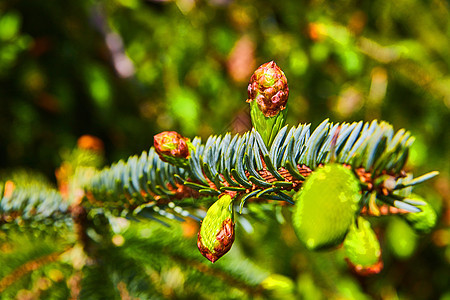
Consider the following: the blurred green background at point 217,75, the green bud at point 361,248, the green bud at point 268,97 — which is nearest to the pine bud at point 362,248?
the green bud at point 361,248

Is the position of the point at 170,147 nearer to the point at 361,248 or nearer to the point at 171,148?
the point at 171,148

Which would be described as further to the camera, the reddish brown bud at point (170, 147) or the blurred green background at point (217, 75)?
the blurred green background at point (217, 75)

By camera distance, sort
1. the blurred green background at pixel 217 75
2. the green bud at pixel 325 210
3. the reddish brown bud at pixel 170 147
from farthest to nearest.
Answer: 1. the blurred green background at pixel 217 75
2. the reddish brown bud at pixel 170 147
3. the green bud at pixel 325 210

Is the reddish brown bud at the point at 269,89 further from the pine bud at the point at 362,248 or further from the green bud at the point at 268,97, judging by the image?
the pine bud at the point at 362,248

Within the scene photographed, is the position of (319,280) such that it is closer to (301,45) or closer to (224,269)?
(224,269)

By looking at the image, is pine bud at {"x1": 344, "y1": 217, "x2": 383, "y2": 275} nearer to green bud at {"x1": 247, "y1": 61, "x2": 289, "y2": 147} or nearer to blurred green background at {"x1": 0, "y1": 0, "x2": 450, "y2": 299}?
green bud at {"x1": 247, "y1": 61, "x2": 289, "y2": 147}

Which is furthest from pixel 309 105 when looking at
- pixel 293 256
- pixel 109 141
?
pixel 109 141

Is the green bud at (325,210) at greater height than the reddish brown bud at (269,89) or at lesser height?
lesser
